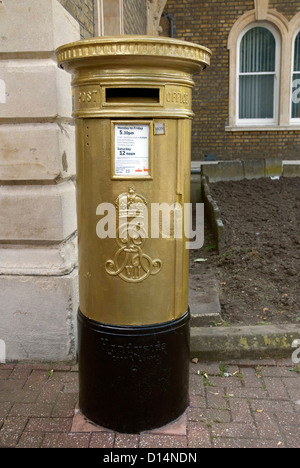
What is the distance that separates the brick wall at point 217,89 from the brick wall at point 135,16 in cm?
248

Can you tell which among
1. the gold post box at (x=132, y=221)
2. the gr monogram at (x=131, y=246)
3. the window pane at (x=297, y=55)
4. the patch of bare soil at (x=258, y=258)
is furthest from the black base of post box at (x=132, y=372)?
the window pane at (x=297, y=55)

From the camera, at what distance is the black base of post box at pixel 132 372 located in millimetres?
2506

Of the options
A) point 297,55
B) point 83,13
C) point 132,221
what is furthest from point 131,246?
point 297,55

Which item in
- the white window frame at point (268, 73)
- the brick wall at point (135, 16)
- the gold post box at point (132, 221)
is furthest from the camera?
the white window frame at point (268, 73)

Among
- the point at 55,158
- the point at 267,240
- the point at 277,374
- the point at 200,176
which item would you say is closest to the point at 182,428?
the point at 277,374

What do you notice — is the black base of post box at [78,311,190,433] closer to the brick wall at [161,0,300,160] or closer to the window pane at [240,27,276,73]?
the brick wall at [161,0,300,160]

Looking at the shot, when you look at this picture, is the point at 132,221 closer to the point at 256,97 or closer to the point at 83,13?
the point at 83,13

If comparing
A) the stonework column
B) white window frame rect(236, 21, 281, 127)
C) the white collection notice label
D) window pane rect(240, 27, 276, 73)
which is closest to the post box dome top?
the white collection notice label

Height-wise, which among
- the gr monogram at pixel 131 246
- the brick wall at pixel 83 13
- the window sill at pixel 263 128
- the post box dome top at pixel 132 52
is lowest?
the gr monogram at pixel 131 246

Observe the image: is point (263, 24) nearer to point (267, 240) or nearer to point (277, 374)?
point (267, 240)

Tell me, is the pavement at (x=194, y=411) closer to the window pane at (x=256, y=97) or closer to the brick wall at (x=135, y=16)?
the brick wall at (x=135, y=16)

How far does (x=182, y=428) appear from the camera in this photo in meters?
2.63

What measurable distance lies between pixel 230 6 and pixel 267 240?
8.54 metres
